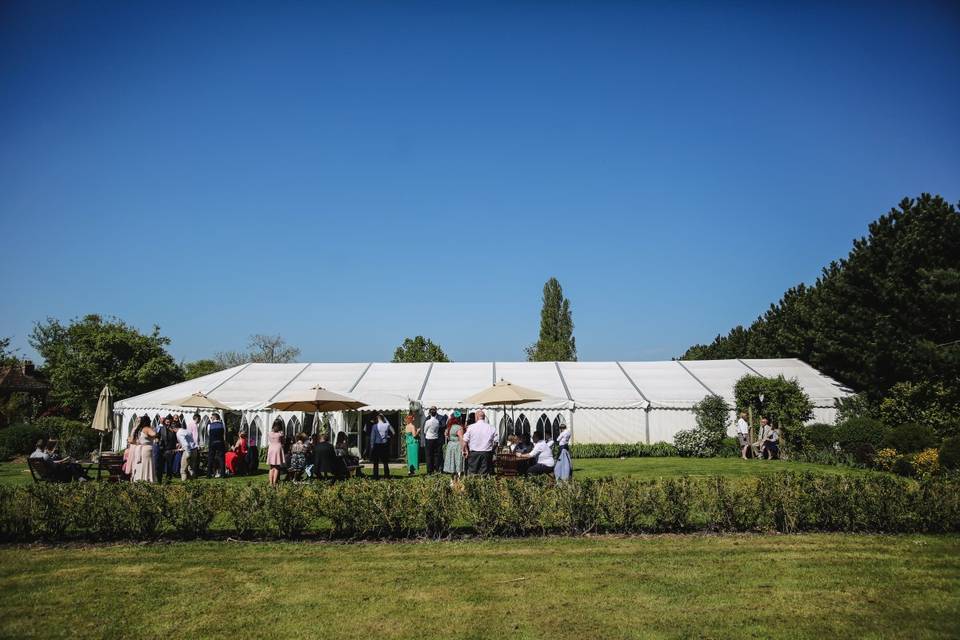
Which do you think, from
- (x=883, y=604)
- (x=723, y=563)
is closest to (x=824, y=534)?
(x=723, y=563)

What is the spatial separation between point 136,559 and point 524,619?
4.94 metres

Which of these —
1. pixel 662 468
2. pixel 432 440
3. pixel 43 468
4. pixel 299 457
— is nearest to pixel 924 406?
pixel 662 468

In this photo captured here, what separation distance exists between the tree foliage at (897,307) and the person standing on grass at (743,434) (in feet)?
17.2

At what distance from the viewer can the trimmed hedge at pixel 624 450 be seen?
21734 millimetres

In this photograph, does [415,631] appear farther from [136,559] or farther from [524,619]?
[136,559]

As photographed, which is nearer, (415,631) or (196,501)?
(415,631)

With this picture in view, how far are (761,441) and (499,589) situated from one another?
52.3ft

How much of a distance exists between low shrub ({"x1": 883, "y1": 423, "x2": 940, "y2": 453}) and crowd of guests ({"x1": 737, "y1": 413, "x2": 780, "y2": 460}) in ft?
11.0

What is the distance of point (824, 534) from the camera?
8.31m

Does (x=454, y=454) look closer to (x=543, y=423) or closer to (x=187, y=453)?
(x=187, y=453)

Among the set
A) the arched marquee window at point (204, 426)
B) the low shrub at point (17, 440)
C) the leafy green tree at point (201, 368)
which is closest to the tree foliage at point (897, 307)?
the arched marquee window at point (204, 426)

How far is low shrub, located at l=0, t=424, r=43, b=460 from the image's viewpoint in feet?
76.2

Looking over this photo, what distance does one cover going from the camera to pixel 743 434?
67.4 feet

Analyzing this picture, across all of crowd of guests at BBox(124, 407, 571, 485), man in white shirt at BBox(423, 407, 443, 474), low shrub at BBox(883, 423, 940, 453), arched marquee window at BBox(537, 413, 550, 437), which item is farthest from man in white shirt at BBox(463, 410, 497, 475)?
arched marquee window at BBox(537, 413, 550, 437)
